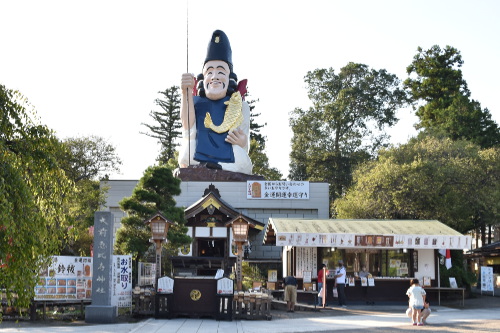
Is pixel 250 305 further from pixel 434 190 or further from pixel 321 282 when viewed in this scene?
pixel 434 190

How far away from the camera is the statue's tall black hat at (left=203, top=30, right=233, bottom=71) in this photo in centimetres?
3462

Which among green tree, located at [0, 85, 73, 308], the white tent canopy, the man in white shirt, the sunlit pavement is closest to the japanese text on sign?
the white tent canopy

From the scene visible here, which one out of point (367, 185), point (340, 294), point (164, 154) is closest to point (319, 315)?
point (340, 294)

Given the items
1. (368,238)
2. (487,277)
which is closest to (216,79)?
(368,238)

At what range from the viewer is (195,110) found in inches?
1379

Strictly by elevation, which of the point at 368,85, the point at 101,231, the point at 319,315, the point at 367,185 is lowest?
the point at 319,315

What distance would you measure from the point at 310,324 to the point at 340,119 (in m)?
33.2

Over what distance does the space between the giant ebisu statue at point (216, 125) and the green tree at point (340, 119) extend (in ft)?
45.1

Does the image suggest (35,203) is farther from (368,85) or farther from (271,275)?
(368,85)

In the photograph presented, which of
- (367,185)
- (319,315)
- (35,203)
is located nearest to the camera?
(35,203)

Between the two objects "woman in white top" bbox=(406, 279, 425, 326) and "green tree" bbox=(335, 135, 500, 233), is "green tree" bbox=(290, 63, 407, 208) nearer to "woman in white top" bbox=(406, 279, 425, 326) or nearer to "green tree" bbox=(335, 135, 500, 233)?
"green tree" bbox=(335, 135, 500, 233)

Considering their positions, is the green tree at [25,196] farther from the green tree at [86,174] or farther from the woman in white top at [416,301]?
the green tree at [86,174]

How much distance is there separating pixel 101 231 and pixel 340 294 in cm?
902

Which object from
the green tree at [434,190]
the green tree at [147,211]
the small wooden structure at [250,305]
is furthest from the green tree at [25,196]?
the green tree at [434,190]
